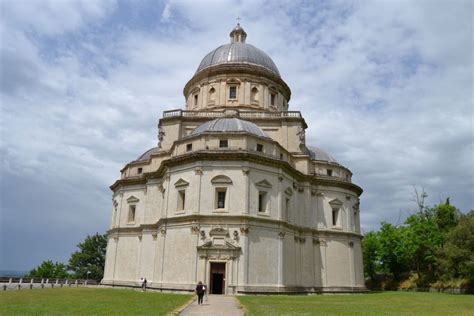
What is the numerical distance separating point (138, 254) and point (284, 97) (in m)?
24.0

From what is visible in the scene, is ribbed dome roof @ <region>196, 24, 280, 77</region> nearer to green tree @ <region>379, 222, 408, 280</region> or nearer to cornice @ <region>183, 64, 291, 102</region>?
cornice @ <region>183, 64, 291, 102</region>

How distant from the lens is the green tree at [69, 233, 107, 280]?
65550 millimetres

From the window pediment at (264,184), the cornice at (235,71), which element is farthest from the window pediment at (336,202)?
the cornice at (235,71)

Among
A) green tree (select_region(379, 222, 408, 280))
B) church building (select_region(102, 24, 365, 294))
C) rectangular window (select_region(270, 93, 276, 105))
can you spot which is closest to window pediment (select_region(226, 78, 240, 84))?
church building (select_region(102, 24, 365, 294))

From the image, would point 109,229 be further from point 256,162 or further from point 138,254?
point 256,162

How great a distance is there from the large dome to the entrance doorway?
938 inches

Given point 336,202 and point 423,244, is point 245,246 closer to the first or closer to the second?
point 336,202

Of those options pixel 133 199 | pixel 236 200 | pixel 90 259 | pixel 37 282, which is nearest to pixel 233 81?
pixel 133 199

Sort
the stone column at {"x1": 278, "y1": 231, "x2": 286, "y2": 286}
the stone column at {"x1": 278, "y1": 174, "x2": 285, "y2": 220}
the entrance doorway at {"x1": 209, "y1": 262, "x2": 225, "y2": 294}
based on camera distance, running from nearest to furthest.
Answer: the entrance doorway at {"x1": 209, "y1": 262, "x2": 225, "y2": 294}
the stone column at {"x1": 278, "y1": 231, "x2": 286, "y2": 286}
the stone column at {"x1": 278, "y1": 174, "x2": 285, "y2": 220}

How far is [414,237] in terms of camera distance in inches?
2178

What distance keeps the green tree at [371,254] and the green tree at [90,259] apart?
40960 millimetres

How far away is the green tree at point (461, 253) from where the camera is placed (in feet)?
135

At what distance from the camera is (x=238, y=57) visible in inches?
1843

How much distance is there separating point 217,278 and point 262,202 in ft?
22.9
